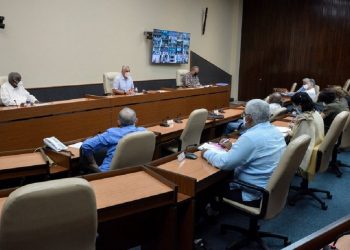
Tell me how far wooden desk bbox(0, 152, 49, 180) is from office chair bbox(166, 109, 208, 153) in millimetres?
1583

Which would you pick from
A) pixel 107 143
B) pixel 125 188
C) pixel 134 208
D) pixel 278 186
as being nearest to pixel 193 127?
pixel 107 143

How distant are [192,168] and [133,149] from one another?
52cm

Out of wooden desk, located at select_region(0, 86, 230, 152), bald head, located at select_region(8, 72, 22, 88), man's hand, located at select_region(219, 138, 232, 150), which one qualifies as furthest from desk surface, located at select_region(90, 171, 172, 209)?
bald head, located at select_region(8, 72, 22, 88)

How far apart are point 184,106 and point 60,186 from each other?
5.43 metres

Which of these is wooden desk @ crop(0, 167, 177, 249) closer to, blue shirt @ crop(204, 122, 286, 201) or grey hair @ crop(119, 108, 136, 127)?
blue shirt @ crop(204, 122, 286, 201)

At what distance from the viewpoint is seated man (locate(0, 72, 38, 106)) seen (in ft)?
15.7

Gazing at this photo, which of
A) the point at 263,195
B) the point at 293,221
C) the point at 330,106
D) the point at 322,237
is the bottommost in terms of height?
the point at 293,221

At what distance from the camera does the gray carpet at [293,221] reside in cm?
282

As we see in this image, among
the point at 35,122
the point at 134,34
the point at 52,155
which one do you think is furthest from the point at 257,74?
the point at 52,155

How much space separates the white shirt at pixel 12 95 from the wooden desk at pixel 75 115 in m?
0.67

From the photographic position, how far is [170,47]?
8703mm

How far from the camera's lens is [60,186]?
1.41m

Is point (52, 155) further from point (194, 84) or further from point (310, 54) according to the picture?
point (310, 54)

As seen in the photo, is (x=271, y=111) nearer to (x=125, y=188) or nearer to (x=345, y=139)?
(x=345, y=139)
